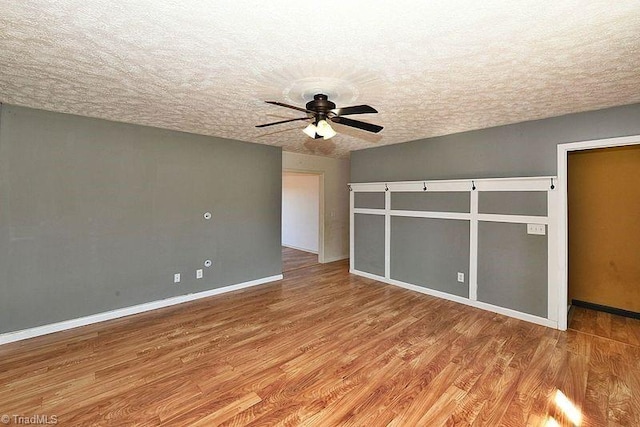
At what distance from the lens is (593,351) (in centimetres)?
263

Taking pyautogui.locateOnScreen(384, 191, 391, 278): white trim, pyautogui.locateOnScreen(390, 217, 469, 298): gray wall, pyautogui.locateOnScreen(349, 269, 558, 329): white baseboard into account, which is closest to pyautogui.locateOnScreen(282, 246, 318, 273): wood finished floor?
pyautogui.locateOnScreen(349, 269, 558, 329): white baseboard

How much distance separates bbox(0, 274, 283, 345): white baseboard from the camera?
113 inches

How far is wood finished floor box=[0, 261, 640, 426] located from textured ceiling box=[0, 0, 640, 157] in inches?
95.1

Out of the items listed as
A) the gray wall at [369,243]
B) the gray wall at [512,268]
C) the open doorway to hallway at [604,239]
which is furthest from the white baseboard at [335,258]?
the open doorway to hallway at [604,239]

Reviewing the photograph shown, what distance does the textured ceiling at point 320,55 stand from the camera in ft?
4.61

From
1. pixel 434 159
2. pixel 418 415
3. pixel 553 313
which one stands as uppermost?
pixel 434 159

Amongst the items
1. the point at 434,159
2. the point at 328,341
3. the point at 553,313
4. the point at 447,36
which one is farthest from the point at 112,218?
the point at 553,313

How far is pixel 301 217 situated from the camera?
26.3 ft

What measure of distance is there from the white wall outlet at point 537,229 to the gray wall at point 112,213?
12.7 feet

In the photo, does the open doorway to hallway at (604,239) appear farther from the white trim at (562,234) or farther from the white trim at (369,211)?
the white trim at (369,211)

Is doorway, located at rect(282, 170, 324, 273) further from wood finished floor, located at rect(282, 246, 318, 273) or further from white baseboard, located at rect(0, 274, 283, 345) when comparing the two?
white baseboard, located at rect(0, 274, 283, 345)

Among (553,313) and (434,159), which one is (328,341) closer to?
(553,313)

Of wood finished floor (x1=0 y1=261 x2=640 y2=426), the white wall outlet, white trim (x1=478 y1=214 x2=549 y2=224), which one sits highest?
white trim (x1=478 y1=214 x2=549 y2=224)

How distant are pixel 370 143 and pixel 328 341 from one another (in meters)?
3.19
